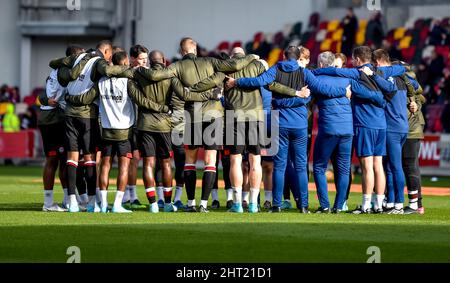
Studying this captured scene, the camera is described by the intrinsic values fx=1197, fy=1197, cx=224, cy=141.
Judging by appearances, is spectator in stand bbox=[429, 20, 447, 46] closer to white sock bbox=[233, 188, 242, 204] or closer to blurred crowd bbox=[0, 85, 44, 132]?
blurred crowd bbox=[0, 85, 44, 132]

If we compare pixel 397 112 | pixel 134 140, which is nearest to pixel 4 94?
pixel 134 140

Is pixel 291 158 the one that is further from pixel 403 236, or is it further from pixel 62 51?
pixel 62 51

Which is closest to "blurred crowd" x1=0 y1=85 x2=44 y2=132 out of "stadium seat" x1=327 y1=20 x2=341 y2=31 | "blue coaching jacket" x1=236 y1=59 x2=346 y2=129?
"stadium seat" x1=327 y1=20 x2=341 y2=31

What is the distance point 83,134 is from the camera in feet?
58.5

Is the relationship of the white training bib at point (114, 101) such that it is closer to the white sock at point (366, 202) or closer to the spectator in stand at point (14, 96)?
the white sock at point (366, 202)

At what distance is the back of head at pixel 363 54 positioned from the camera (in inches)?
696

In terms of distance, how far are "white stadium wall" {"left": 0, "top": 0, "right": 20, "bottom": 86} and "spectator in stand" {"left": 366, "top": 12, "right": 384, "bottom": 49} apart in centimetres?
1641

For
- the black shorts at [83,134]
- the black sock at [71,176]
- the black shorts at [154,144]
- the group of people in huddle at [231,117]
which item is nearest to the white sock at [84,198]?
the group of people in huddle at [231,117]

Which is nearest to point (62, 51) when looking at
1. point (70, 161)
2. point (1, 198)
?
point (1, 198)

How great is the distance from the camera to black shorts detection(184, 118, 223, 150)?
1761 cm

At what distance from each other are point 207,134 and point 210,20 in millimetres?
27344

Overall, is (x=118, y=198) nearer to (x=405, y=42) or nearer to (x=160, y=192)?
(x=160, y=192)

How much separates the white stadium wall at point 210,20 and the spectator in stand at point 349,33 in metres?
4.70
